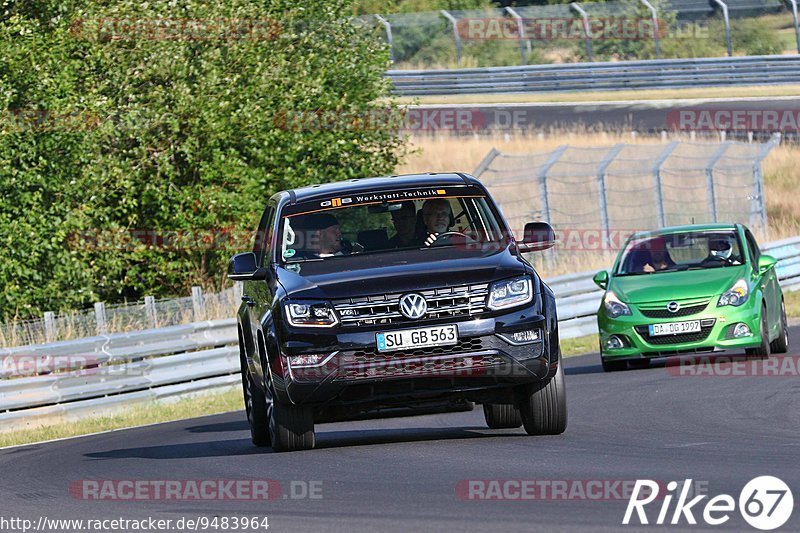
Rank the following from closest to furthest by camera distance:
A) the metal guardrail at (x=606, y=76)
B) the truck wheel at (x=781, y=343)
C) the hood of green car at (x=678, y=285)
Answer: the hood of green car at (x=678, y=285) → the truck wheel at (x=781, y=343) → the metal guardrail at (x=606, y=76)

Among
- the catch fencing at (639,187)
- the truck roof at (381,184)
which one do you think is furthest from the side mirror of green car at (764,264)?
the catch fencing at (639,187)

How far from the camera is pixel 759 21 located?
170 feet

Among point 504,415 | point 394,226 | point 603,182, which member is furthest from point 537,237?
point 603,182

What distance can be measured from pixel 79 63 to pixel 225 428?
12.8m

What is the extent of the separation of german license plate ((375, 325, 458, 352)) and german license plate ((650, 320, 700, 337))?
23.3ft

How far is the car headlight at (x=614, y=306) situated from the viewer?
56.1 feet

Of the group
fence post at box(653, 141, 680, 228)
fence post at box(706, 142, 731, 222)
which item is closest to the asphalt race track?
fence post at box(653, 141, 680, 228)

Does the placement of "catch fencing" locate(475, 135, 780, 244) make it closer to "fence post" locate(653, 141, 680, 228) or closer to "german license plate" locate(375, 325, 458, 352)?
"fence post" locate(653, 141, 680, 228)

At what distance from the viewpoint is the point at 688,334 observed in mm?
16672

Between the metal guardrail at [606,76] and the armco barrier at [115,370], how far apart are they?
23.4 meters

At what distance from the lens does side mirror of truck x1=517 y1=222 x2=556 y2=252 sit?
1082 centimetres

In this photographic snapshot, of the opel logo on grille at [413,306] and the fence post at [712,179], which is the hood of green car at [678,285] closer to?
the opel logo on grille at [413,306]

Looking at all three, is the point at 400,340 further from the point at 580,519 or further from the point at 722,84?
the point at 722,84

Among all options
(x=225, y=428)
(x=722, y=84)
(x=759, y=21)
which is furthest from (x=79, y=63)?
(x=759, y=21)
